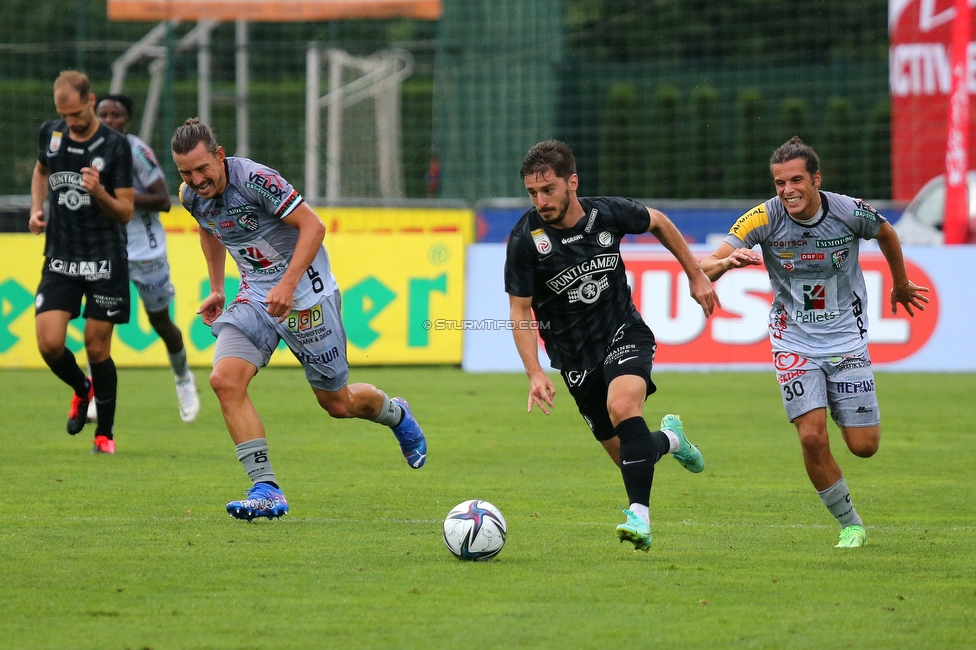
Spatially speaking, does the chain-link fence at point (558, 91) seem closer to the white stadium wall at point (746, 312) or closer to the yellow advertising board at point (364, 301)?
the yellow advertising board at point (364, 301)

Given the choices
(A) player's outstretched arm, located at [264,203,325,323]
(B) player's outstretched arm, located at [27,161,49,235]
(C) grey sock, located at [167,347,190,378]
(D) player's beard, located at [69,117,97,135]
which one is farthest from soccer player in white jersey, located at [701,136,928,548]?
(C) grey sock, located at [167,347,190,378]

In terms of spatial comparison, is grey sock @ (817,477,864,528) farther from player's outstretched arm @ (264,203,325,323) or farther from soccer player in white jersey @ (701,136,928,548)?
player's outstretched arm @ (264,203,325,323)

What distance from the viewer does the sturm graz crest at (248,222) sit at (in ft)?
22.7

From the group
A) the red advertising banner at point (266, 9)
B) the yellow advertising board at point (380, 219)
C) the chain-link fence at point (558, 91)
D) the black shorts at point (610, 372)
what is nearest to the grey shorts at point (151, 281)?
the black shorts at point (610, 372)

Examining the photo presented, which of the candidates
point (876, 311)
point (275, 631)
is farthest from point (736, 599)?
point (876, 311)

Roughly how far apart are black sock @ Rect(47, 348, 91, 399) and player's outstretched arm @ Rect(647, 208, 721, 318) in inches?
171

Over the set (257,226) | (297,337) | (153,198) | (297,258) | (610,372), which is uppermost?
(153,198)

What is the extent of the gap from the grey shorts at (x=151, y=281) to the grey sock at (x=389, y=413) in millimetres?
3271

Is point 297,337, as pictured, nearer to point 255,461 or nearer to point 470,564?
point 255,461

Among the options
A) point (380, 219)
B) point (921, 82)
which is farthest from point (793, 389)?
point (921, 82)

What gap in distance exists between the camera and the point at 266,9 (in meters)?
21.5

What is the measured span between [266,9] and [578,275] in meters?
16.1

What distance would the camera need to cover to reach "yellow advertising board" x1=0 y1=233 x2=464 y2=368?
14.8 meters

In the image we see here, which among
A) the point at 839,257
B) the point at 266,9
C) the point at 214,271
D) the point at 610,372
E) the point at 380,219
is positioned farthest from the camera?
the point at 266,9
